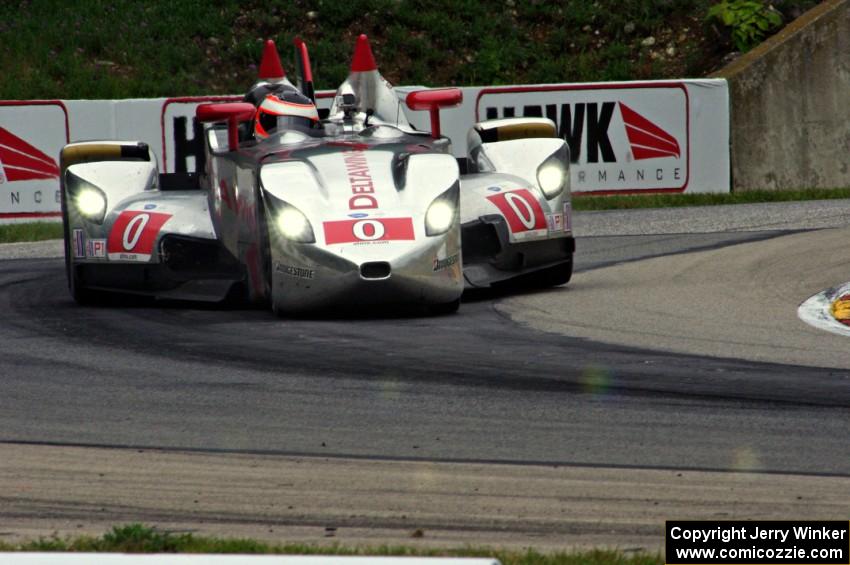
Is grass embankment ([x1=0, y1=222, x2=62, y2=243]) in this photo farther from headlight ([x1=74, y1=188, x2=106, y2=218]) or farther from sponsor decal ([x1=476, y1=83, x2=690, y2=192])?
headlight ([x1=74, y1=188, x2=106, y2=218])

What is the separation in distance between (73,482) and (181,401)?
1.46 m

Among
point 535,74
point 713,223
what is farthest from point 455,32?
point 713,223

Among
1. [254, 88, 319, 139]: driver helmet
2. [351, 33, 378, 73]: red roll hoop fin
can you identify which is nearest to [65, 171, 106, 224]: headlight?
[254, 88, 319, 139]: driver helmet

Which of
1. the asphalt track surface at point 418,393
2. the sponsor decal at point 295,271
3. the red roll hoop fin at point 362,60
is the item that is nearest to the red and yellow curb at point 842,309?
the asphalt track surface at point 418,393

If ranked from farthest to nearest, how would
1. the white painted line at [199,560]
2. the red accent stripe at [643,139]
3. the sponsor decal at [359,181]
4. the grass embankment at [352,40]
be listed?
1. the grass embankment at [352,40]
2. the red accent stripe at [643,139]
3. the sponsor decal at [359,181]
4. the white painted line at [199,560]

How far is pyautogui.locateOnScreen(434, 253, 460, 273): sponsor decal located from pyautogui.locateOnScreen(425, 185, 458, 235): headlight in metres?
0.17

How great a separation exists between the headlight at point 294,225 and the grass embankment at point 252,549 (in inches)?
187

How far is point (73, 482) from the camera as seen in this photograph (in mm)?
5617

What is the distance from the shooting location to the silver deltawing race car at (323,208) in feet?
30.8

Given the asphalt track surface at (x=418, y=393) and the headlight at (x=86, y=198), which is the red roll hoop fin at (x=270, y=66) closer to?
the headlight at (x=86, y=198)

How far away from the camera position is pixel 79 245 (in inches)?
423

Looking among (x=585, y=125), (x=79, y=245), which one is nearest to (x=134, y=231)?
(x=79, y=245)

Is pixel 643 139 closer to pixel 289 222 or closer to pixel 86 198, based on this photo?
pixel 86 198

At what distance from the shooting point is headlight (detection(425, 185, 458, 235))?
9508mm
